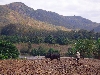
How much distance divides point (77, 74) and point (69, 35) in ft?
A: 320

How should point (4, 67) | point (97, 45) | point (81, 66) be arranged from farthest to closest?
1. point (97, 45)
2. point (81, 66)
3. point (4, 67)

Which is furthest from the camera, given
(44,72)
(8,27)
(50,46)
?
(8,27)

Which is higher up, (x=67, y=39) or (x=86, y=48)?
(x=67, y=39)

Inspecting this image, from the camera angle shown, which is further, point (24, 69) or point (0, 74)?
point (24, 69)

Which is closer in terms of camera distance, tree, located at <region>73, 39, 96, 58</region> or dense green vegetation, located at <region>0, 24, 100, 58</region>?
tree, located at <region>73, 39, 96, 58</region>

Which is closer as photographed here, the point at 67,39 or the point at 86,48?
the point at 86,48

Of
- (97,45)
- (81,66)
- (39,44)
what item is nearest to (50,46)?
(39,44)

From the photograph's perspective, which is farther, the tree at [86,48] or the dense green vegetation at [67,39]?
the dense green vegetation at [67,39]

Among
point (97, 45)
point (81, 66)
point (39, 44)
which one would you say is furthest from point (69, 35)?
→ point (81, 66)

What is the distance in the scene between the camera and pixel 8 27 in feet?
456

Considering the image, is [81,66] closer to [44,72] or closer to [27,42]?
[44,72]

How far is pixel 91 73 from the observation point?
2473cm

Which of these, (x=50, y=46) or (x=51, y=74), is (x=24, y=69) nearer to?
(x=51, y=74)

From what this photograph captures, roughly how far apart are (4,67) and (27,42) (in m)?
76.3
